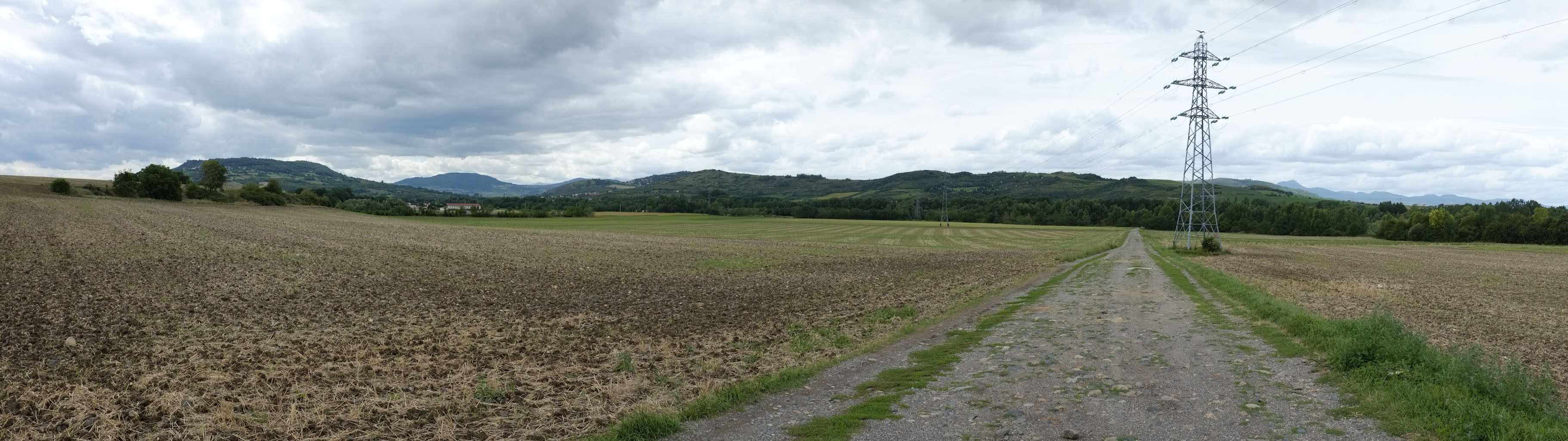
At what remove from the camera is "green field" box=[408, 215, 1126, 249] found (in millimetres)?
72938

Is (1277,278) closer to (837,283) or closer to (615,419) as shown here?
(837,283)

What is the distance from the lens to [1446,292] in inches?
992

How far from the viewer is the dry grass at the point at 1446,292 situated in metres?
14.4

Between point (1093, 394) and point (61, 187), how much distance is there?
141525mm

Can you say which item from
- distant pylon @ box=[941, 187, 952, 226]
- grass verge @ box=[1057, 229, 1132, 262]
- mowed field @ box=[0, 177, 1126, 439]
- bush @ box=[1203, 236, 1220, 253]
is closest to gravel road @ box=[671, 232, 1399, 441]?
mowed field @ box=[0, 177, 1126, 439]

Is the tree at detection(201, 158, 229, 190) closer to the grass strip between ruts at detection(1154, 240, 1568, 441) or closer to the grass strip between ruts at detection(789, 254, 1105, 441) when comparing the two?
the grass strip between ruts at detection(789, 254, 1105, 441)

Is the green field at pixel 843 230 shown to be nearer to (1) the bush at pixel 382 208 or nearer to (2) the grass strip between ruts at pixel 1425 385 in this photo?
(1) the bush at pixel 382 208

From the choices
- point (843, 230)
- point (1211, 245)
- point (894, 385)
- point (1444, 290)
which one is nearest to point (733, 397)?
point (894, 385)

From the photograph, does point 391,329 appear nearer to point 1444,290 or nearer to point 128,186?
point 1444,290

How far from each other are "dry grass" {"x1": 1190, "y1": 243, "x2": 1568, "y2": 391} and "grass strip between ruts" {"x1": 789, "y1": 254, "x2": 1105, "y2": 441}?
8202 mm

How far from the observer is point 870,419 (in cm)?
832

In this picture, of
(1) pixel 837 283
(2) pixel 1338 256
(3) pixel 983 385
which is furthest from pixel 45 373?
(2) pixel 1338 256

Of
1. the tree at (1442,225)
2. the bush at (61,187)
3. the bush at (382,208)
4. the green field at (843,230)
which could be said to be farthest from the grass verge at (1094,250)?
the bush at (61,187)

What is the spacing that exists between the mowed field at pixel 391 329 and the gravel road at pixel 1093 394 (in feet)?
5.17
